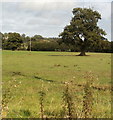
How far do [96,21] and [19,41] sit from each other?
48811mm

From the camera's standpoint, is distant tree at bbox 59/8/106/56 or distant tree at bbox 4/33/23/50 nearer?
distant tree at bbox 59/8/106/56

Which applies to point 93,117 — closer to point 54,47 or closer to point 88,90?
point 88,90

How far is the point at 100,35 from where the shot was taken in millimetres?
57156

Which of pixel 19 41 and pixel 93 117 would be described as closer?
pixel 93 117

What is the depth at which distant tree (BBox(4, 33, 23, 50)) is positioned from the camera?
3760 inches

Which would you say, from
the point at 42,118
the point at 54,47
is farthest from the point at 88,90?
the point at 54,47

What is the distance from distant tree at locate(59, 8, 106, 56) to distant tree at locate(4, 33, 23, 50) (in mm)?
43087

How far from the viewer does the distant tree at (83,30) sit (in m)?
54.5

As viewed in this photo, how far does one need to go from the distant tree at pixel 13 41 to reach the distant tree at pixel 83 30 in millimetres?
43087

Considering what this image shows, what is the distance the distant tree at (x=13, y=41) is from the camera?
95.5 meters

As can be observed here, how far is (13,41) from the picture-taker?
95.9m

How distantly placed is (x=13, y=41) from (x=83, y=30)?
4821 cm

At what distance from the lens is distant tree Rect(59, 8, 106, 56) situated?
54.5 metres

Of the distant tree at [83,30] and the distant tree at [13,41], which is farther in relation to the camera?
the distant tree at [13,41]
